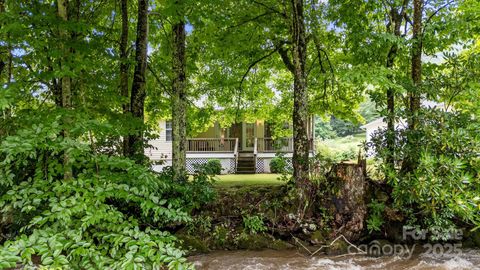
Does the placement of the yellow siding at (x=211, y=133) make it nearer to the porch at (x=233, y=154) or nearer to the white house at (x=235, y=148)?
the white house at (x=235, y=148)

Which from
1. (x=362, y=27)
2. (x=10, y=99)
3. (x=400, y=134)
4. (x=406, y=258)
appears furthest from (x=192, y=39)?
(x=406, y=258)

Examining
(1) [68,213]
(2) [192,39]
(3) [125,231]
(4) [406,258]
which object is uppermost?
(2) [192,39]

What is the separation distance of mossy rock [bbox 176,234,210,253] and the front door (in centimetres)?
1238

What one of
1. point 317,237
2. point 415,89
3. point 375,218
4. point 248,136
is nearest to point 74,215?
point 317,237

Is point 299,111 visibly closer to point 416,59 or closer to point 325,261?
point 416,59

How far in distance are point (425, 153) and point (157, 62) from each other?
692 centimetres

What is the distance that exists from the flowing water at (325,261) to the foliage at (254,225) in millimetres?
408

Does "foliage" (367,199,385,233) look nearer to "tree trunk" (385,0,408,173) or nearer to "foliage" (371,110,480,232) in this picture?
"foliage" (371,110,480,232)

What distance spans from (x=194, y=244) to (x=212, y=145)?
11451 mm

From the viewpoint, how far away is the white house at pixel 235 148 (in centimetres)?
1603

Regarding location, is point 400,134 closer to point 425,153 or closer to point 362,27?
point 425,153

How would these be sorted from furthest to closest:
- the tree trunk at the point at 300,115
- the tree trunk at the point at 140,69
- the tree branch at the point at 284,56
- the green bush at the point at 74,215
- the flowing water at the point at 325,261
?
the tree branch at the point at 284,56
the tree trunk at the point at 140,69
the tree trunk at the point at 300,115
the flowing water at the point at 325,261
the green bush at the point at 74,215

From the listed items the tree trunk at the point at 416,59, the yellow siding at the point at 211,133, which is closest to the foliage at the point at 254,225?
the tree trunk at the point at 416,59

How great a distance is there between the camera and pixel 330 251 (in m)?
5.53
